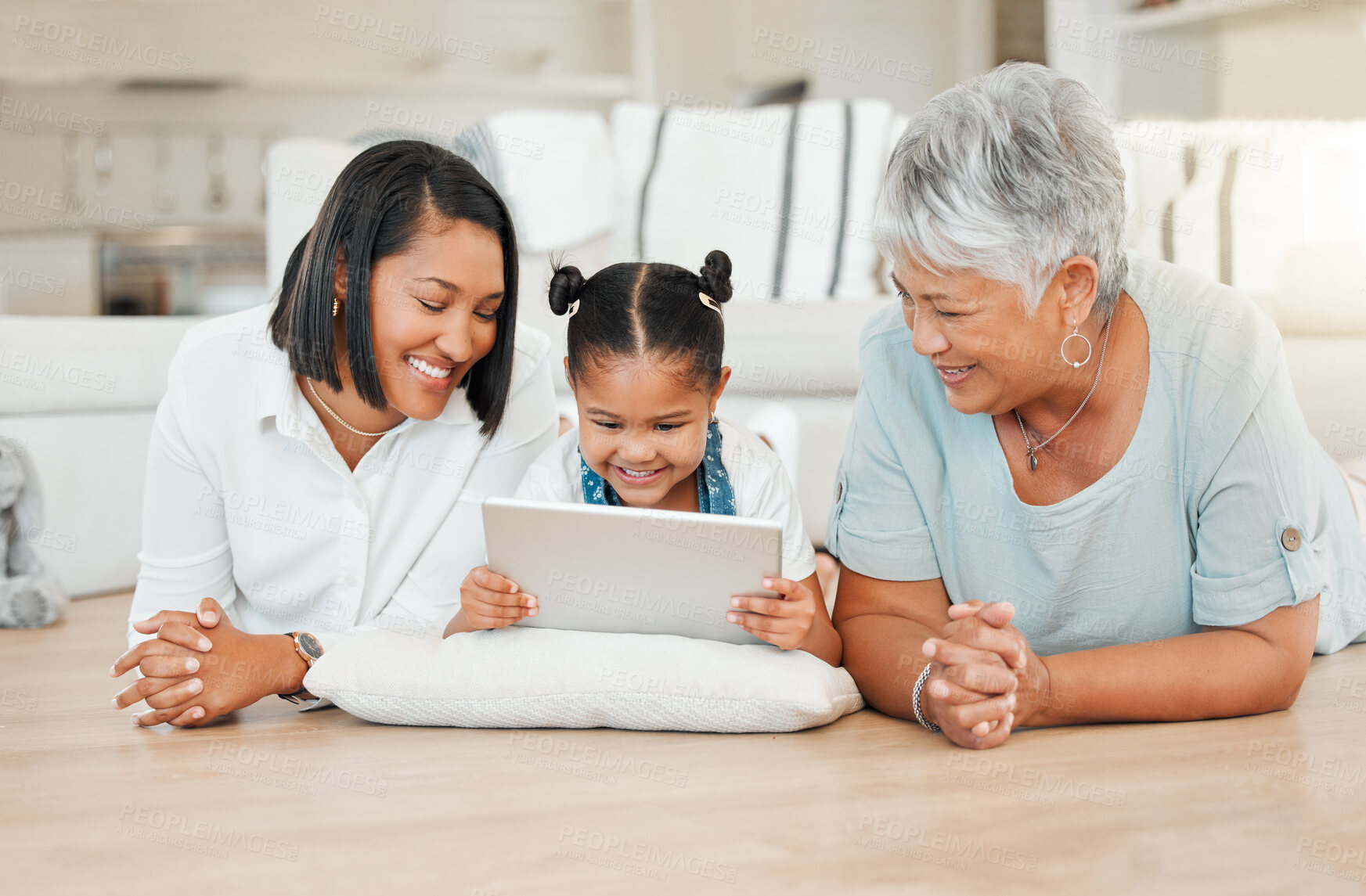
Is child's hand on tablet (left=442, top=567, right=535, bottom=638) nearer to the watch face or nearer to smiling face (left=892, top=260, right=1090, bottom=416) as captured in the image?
the watch face

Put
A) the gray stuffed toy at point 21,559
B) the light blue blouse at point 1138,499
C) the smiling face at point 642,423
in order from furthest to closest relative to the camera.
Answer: the gray stuffed toy at point 21,559 < the smiling face at point 642,423 < the light blue blouse at point 1138,499

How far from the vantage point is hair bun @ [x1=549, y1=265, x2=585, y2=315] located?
151 centimetres

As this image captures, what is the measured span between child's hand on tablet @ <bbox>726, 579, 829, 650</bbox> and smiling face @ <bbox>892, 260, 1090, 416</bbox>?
0.28m

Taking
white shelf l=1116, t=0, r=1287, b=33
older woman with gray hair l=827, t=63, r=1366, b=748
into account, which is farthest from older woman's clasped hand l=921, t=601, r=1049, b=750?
white shelf l=1116, t=0, r=1287, b=33

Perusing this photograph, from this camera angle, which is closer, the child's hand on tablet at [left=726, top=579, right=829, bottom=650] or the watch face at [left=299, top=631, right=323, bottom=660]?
the child's hand on tablet at [left=726, top=579, right=829, bottom=650]

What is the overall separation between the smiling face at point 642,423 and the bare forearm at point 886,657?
303 millimetres

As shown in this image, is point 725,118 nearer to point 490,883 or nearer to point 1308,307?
point 1308,307

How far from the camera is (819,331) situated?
2566mm

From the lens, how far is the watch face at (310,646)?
1.42m

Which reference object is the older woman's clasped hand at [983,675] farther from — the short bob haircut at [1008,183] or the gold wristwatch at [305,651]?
the gold wristwatch at [305,651]

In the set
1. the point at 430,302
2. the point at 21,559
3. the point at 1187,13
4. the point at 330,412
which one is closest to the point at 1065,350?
the point at 430,302

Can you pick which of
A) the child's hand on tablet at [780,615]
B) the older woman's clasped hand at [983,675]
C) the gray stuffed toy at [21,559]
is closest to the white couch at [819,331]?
Answer: the gray stuffed toy at [21,559]

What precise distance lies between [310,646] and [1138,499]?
3.38ft

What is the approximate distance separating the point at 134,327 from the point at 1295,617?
7.14 feet
